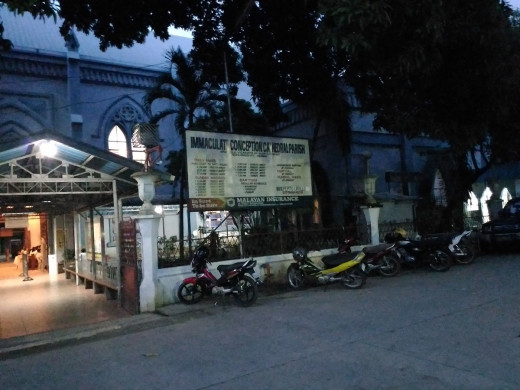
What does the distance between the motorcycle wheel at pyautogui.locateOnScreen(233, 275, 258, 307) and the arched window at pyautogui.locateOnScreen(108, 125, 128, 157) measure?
38.9ft

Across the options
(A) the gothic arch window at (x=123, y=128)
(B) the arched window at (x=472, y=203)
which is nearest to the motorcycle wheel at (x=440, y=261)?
(B) the arched window at (x=472, y=203)

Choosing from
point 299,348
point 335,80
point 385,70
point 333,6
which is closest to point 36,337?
point 299,348

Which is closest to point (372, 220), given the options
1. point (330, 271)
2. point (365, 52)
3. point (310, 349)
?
point (330, 271)

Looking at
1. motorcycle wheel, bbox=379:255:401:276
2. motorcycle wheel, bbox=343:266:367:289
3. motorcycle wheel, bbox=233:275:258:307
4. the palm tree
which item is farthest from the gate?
motorcycle wheel, bbox=379:255:401:276

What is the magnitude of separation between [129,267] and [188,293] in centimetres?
129

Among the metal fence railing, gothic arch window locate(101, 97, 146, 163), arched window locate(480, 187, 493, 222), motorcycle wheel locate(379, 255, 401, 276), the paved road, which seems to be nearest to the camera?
the paved road

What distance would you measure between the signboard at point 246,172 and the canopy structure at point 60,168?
1149 mm

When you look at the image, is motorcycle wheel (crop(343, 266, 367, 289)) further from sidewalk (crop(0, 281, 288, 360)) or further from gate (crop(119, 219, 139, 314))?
gate (crop(119, 219, 139, 314))

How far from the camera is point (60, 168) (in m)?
10.0

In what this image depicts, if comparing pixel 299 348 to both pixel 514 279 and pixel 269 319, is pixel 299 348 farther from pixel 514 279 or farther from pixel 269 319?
pixel 514 279

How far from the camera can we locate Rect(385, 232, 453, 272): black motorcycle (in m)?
11.1

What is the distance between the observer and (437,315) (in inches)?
259

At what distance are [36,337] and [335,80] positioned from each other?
10.5 m

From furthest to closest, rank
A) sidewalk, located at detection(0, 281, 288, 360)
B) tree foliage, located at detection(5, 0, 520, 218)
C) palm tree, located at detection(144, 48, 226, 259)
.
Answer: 1. palm tree, located at detection(144, 48, 226, 259)
2. tree foliage, located at detection(5, 0, 520, 218)
3. sidewalk, located at detection(0, 281, 288, 360)
